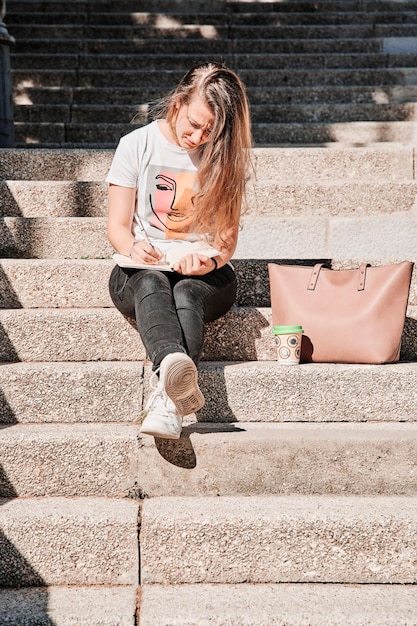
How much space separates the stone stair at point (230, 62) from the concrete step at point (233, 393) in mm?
2809

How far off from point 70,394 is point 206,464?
58 centimetres

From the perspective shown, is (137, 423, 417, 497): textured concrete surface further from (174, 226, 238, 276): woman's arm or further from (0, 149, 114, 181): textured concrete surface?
(0, 149, 114, 181): textured concrete surface

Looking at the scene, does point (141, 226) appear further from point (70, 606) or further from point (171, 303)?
point (70, 606)

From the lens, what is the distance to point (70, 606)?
2338 mm

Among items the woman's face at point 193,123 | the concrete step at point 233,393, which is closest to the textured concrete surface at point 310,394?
the concrete step at point 233,393

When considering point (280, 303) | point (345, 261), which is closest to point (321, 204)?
point (345, 261)

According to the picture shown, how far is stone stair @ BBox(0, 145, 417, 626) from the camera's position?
2404 mm

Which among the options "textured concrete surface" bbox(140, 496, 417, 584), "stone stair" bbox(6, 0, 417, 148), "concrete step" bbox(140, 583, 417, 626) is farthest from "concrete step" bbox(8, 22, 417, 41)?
"concrete step" bbox(140, 583, 417, 626)

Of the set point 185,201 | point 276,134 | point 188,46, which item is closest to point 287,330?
point 185,201

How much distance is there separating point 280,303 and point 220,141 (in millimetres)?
661

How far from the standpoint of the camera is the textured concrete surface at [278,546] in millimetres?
2469

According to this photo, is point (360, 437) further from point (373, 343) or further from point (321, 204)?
point (321, 204)

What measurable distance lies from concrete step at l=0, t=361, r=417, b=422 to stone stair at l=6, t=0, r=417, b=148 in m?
2.81

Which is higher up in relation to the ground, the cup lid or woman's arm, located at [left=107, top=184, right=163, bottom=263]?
woman's arm, located at [left=107, top=184, right=163, bottom=263]
